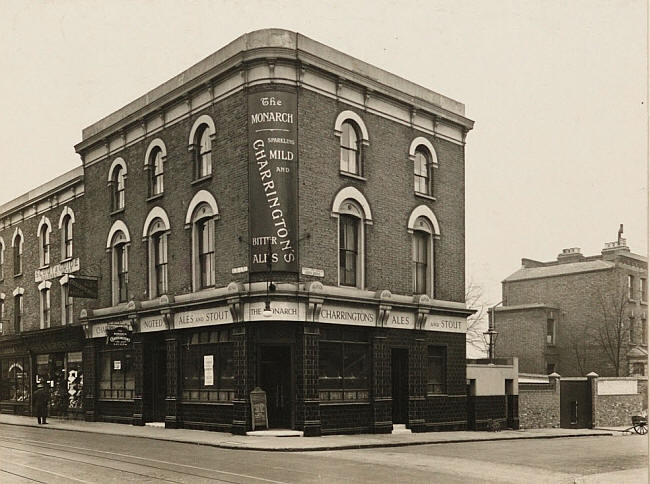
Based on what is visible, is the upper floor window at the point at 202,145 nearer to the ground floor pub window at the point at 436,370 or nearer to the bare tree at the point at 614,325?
the ground floor pub window at the point at 436,370

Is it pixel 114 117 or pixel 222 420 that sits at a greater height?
pixel 114 117

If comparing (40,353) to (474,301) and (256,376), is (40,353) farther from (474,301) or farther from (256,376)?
(474,301)

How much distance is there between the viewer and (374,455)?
17.2 m

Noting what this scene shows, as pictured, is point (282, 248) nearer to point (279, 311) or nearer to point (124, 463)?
point (279, 311)

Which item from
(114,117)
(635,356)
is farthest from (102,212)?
(635,356)

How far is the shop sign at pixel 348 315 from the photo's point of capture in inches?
857

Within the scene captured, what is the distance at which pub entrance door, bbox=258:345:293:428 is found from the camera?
21531 millimetres

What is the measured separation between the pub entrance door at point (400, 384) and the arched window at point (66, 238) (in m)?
14.6

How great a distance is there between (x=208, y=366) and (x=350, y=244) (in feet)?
18.1

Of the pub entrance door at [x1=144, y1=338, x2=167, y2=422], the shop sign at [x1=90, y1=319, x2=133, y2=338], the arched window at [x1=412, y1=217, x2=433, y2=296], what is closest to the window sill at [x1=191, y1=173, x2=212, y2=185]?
the pub entrance door at [x1=144, y1=338, x2=167, y2=422]

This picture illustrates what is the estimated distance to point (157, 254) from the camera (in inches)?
1030

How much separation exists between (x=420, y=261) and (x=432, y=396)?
14.5ft

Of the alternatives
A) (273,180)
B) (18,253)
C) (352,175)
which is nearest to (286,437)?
(273,180)

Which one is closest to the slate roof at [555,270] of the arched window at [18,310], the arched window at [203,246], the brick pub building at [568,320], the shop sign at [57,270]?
the brick pub building at [568,320]
